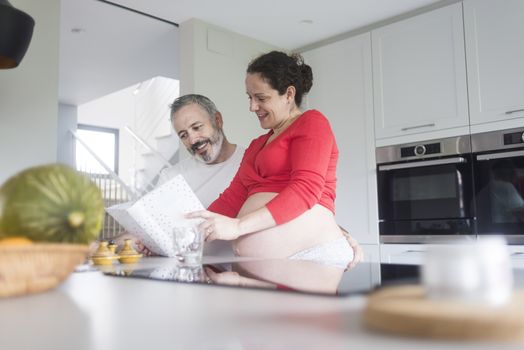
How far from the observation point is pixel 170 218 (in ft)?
4.37

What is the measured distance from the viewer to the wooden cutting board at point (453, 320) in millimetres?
272

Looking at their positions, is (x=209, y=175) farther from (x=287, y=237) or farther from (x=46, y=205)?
(x=46, y=205)

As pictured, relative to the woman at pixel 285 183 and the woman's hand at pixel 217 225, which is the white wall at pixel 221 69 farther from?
the woman's hand at pixel 217 225

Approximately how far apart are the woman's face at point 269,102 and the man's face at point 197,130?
41 centimetres

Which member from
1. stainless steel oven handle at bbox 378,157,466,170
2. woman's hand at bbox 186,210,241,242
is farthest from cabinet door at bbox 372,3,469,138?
woman's hand at bbox 186,210,241,242

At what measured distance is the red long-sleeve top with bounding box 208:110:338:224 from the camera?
4.11 feet

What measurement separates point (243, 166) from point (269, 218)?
41 centimetres

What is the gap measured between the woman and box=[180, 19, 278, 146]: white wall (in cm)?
174

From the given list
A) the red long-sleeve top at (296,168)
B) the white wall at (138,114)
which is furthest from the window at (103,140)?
the red long-sleeve top at (296,168)

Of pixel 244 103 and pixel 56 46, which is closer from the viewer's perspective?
pixel 56 46

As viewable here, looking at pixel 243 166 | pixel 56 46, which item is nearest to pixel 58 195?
pixel 243 166

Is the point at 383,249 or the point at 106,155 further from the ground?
the point at 106,155

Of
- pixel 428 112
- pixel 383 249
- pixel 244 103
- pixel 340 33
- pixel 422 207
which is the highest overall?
pixel 340 33

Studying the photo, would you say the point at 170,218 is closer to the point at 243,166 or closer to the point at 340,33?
the point at 243,166
